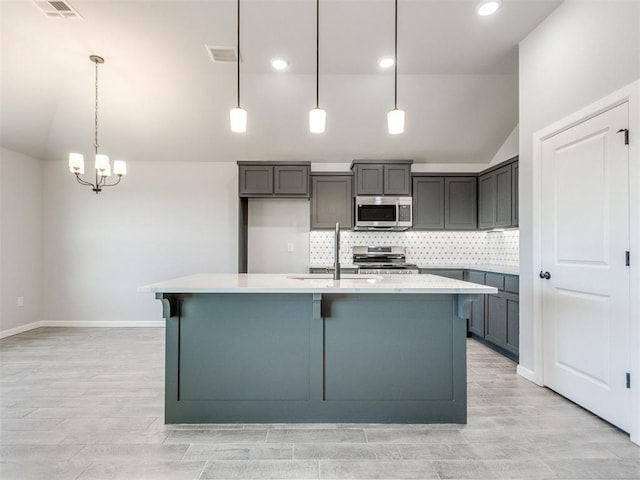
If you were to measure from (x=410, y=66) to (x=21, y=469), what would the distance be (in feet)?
14.7

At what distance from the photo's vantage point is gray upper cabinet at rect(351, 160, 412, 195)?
472 centimetres

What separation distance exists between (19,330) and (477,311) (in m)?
6.06

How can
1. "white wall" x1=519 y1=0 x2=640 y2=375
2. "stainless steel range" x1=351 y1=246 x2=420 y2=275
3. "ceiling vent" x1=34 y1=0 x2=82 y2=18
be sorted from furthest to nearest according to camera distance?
"stainless steel range" x1=351 y1=246 x2=420 y2=275 → "ceiling vent" x1=34 y1=0 x2=82 y2=18 → "white wall" x1=519 y1=0 x2=640 y2=375

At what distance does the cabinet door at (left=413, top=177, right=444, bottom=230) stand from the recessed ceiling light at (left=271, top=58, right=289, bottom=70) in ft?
7.83

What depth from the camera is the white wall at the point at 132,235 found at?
16.3ft

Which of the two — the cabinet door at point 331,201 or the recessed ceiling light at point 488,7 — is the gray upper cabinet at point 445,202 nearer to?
the cabinet door at point 331,201

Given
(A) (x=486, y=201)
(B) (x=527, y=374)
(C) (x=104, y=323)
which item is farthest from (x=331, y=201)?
(C) (x=104, y=323)

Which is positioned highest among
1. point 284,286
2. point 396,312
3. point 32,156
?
point 32,156

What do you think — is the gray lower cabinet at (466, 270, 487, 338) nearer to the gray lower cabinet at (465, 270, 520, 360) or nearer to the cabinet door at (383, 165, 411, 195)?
the gray lower cabinet at (465, 270, 520, 360)

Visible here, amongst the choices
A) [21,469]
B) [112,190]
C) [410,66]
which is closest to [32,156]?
[112,190]

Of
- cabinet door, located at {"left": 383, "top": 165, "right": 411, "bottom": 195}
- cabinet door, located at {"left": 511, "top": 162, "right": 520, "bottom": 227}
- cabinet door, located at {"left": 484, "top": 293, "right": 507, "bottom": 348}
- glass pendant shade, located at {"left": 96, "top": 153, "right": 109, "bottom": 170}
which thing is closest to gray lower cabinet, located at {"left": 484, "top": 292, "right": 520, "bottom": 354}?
cabinet door, located at {"left": 484, "top": 293, "right": 507, "bottom": 348}

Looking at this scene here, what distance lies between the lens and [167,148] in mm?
4852

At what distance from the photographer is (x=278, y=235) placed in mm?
5152

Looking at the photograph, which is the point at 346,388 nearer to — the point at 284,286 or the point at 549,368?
the point at 284,286
